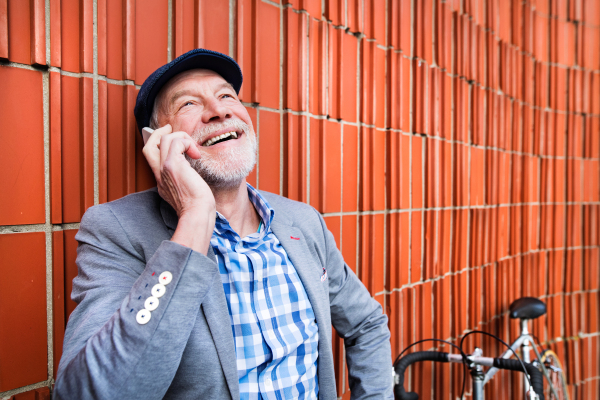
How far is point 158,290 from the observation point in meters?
0.88

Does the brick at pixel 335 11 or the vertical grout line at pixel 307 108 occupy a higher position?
the brick at pixel 335 11

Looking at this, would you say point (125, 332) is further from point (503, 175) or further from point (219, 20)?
point (503, 175)

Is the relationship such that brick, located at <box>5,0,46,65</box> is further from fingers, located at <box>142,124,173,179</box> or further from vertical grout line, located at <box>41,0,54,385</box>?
fingers, located at <box>142,124,173,179</box>

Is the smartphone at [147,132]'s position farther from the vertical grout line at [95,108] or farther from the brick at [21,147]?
the brick at [21,147]

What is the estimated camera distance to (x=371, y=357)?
5.00 ft

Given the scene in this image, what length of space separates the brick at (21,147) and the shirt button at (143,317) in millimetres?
525

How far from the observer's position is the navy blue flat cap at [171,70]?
4.07ft

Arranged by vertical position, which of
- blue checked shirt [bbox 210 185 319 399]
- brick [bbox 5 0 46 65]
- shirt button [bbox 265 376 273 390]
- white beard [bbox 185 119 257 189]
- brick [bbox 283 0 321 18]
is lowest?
shirt button [bbox 265 376 273 390]

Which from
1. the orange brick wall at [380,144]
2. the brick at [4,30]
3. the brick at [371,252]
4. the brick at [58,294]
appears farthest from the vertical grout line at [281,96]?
the brick at [4,30]

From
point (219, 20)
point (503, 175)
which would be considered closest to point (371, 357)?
point (219, 20)

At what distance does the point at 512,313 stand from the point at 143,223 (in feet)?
9.20

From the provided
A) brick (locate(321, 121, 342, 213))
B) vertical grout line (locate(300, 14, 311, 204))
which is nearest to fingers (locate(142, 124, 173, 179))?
vertical grout line (locate(300, 14, 311, 204))

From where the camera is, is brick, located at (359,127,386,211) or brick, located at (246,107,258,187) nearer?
brick, located at (246,107,258,187)

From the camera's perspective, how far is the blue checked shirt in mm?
1133
